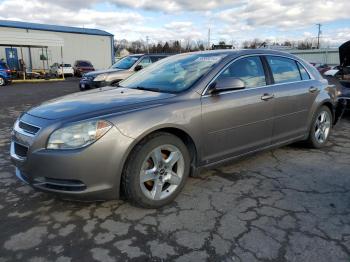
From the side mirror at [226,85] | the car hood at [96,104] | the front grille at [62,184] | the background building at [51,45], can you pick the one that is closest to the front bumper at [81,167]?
the front grille at [62,184]

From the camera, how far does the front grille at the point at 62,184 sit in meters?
3.03

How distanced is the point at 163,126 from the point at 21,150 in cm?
137

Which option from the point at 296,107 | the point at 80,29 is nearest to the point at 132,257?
the point at 296,107

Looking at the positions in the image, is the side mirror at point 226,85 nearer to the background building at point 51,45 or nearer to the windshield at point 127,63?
the windshield at point 127,63

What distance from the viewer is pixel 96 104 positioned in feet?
11.3

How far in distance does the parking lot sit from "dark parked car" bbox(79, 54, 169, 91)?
7.27 metres

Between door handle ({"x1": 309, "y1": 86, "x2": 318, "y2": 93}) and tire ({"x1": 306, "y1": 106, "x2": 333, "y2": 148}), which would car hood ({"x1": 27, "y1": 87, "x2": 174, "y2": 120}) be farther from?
tire ({"x1": 306, "y1": 106, "x2": 333, "y2": 148})

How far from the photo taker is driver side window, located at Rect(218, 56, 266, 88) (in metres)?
4.11

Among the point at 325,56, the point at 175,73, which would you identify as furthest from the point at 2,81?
the point at 325,56

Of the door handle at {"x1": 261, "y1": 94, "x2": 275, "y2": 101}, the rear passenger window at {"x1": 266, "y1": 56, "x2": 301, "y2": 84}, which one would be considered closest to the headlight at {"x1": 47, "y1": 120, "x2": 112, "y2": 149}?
the door handle at {"x1": 261, "y1": 94, "x2": 275, "y2": 101}

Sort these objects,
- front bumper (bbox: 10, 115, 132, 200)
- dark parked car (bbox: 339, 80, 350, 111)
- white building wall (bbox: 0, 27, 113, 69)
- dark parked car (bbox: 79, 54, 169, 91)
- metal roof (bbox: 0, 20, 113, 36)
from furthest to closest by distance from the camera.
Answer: white building wall (bbox: 0, 27, 113, 69) < metal roof (bbox: 0, 20, 113, 36) < dark parked car (bbox: 79, 54, 169, 91) < dark parked car (bbox: 339, 80, 350, 111) < front bumper (bbox: 10, 115, 132, 200)

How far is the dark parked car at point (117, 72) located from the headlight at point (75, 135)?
825 centimetres

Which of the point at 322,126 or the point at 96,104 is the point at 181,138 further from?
the point at 322,126

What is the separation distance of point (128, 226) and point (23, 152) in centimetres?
120
